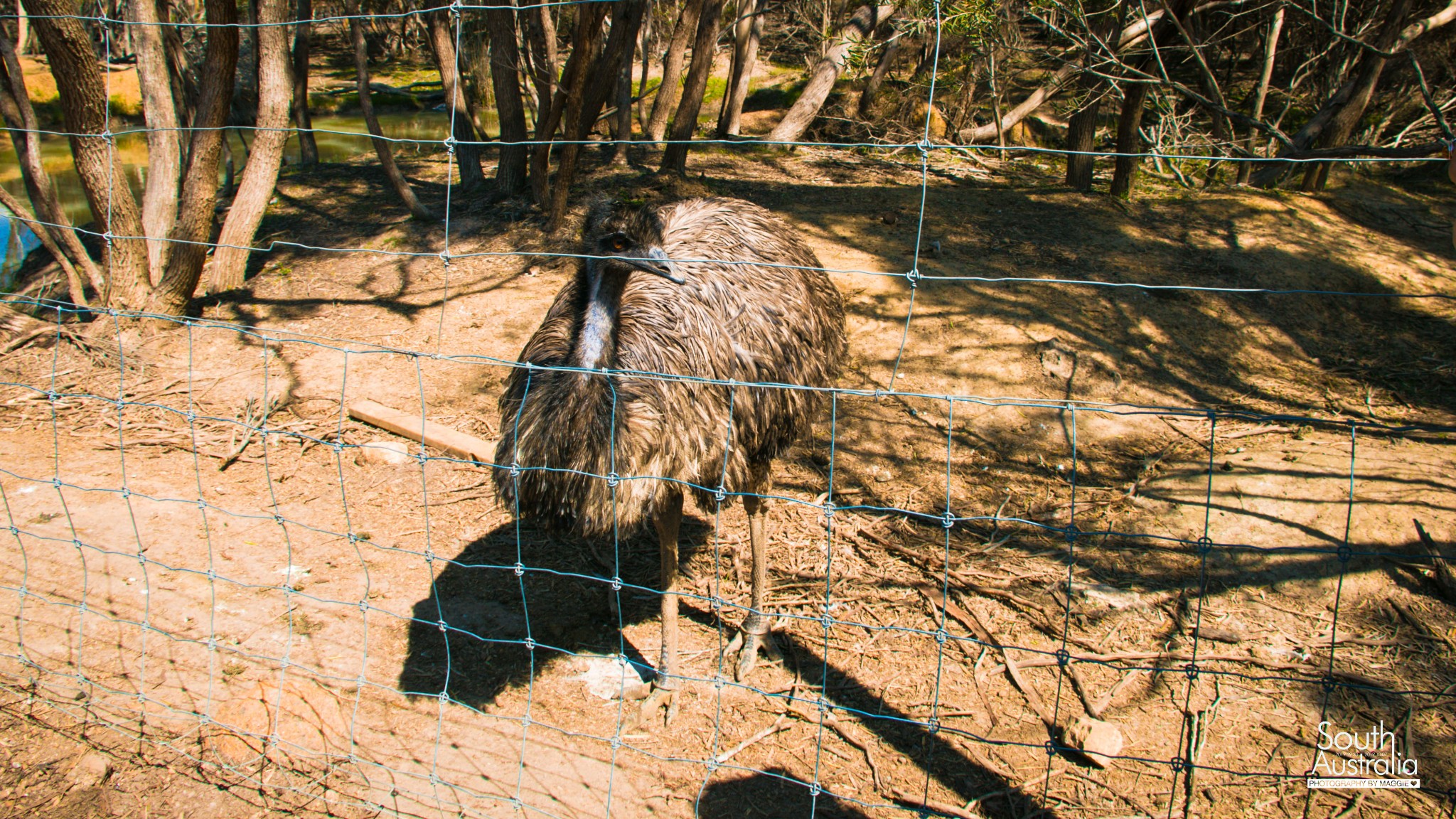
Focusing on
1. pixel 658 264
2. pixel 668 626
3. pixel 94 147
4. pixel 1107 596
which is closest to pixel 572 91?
pixel 94 147

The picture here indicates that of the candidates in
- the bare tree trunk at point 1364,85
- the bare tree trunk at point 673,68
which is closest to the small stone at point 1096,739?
the bare tree trunk at point 1364,85

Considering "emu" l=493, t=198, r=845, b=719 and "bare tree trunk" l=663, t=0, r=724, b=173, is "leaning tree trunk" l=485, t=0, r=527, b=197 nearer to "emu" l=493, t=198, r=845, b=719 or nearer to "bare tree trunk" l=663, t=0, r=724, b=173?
"bare tree trunk" l=663, t=0, r=724, b=173

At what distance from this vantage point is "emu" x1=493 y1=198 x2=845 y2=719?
10.6 ft

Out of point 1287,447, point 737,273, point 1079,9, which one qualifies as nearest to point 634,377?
point 737,273

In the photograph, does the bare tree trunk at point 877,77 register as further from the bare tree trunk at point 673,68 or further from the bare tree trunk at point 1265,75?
the bare tree trunk at point 1265,75

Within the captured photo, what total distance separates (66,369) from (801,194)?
20.0 feet

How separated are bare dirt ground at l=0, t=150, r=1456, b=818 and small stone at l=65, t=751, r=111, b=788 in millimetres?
123

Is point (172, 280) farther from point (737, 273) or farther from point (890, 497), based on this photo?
point (890, 497)

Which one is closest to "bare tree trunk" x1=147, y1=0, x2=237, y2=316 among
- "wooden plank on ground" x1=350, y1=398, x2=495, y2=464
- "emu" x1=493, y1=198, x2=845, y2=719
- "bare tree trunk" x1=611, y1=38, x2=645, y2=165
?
"wooden plank on ground" x1=350, y1=398, x2=495, y2=464

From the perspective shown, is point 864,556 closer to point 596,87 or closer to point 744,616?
point 744,616

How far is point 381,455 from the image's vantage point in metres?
5.73

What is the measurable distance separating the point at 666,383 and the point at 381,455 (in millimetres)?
3045

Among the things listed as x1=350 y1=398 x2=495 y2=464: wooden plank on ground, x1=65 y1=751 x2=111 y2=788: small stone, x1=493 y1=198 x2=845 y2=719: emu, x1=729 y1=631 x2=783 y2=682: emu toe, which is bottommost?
x1=65 y1=751 x2=111 y2=788: small stone

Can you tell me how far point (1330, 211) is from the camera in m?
7.80
